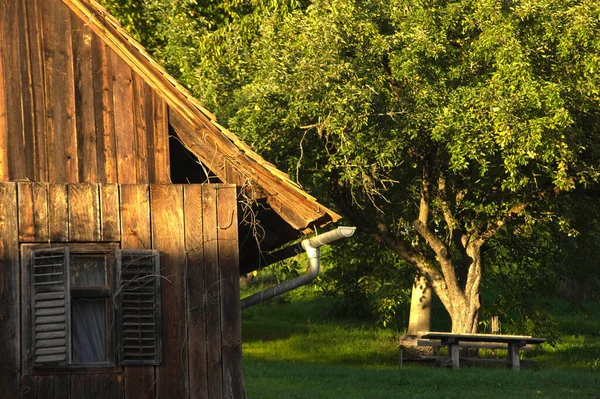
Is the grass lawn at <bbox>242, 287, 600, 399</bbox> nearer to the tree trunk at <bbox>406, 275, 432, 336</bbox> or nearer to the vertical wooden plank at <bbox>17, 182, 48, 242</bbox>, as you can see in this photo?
the tree trunk at <bbox>406, 275, 432, 336</bbox>

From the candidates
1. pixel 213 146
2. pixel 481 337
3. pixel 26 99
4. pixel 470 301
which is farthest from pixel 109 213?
pixel 470 301

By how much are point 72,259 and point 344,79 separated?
14.3 metres

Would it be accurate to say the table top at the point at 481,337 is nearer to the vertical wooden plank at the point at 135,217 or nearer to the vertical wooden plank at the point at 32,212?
the vertical wooden plank at the point at 135,217

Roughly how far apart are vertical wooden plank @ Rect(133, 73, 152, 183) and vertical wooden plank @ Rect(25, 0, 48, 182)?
0.95 metres

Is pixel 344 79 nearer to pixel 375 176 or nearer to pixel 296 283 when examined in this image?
pixel 375 176

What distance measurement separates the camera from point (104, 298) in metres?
11.4

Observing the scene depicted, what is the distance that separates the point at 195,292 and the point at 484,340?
18292 mm

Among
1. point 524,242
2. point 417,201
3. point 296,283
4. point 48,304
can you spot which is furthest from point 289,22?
point 48,304

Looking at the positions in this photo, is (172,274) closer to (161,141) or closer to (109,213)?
(109,213)

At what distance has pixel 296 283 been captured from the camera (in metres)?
12.9

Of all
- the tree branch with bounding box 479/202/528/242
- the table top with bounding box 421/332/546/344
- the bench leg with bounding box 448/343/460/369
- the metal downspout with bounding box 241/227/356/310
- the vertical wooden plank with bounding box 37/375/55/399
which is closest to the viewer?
the vertical wooden plank with bounding box 37/375/55/399

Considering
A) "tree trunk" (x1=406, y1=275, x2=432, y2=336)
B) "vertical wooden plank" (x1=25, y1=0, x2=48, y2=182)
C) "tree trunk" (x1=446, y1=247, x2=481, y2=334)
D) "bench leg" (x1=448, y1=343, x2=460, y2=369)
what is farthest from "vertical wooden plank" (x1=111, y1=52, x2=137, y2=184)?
"tree trunk" (x1=406, y1=275, x2=432, y2=336)

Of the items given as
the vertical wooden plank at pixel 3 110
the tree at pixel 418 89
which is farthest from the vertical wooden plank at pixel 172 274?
the tree at pixel 418 89

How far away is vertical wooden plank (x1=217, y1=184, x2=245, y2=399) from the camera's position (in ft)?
37.7
